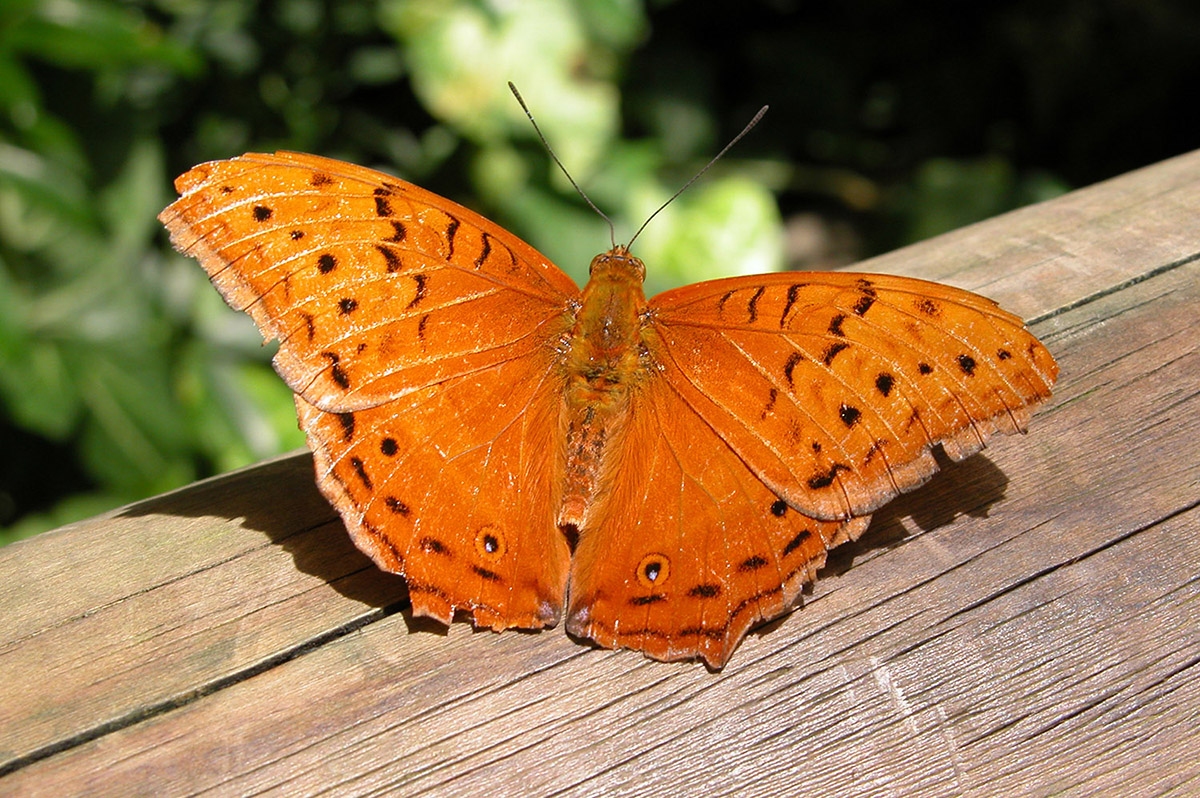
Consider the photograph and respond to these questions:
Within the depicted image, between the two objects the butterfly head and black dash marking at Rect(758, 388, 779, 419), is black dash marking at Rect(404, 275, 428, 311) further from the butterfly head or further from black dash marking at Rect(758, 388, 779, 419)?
black dash marking at Rect(758, 388, 779, 419)

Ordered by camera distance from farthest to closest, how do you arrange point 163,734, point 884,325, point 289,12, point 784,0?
point 784,0 → point 289,12 → point 884,325 → point 163,734

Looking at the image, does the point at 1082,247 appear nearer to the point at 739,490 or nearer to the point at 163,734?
the point at 739,490

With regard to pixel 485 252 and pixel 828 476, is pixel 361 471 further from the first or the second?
pixel 828 476

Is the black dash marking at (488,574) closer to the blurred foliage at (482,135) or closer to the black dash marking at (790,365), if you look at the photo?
the black dash marking at (790,365)

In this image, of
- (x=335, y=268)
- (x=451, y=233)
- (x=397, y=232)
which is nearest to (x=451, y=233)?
(x=451, y=233)

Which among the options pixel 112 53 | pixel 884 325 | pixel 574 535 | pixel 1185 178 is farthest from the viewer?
pixel 112 53

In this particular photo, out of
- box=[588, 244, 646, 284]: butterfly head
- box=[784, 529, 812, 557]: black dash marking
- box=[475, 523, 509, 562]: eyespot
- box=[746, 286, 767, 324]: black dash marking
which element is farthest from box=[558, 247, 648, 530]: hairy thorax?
box=[784, 529, 812, 557]: black dash marking

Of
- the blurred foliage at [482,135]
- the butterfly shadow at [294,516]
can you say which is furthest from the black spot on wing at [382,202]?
the blurred foliage at [482,135]

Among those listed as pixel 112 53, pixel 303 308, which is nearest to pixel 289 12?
pixel 112 53
